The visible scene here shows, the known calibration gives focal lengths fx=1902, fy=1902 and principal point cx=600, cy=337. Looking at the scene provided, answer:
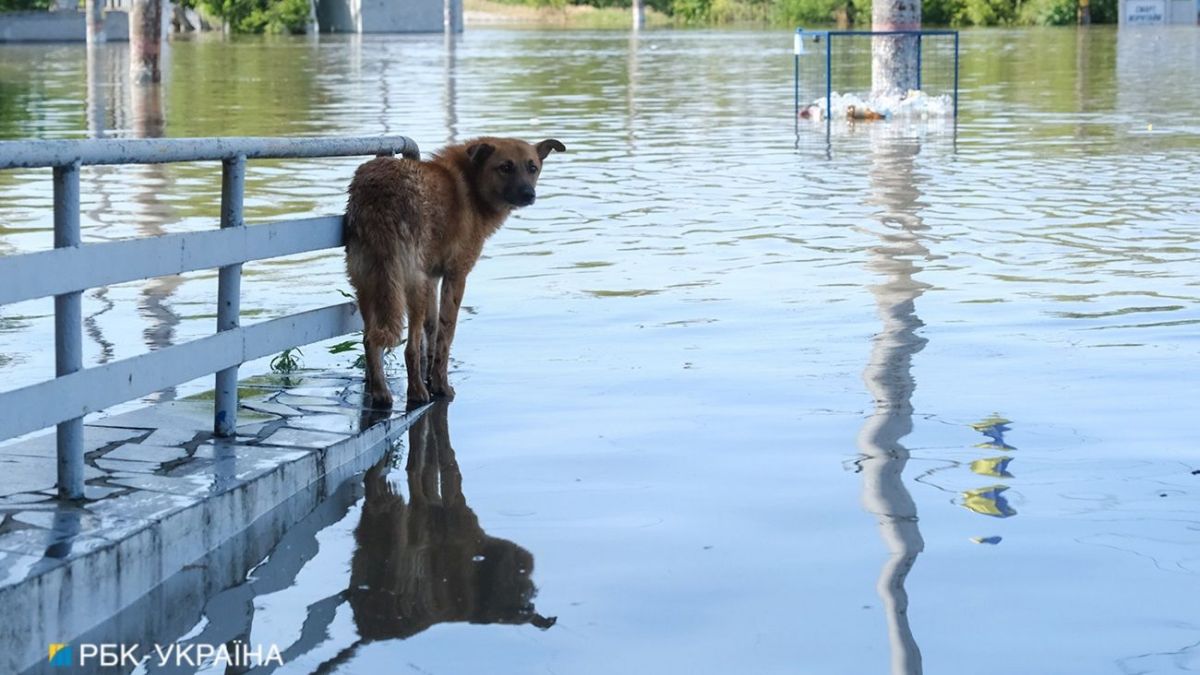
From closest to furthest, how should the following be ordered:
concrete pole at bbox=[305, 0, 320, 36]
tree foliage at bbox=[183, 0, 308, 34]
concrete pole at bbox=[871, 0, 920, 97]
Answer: concrete pole at bbox=[871, 0, 920, 97]
tree foliage at bbox=[183, 0, 308, 34]
concrete pole at bbox=[305, 0, 320, 36]

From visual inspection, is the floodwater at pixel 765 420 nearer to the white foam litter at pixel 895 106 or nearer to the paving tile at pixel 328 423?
the paving tile at pixel 328 423

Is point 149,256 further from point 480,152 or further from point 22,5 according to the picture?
point 22,5

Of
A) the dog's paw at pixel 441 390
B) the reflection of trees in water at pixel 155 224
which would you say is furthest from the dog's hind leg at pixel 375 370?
the reflection of trees in water at pixel 155 224

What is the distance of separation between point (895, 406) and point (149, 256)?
149 inches

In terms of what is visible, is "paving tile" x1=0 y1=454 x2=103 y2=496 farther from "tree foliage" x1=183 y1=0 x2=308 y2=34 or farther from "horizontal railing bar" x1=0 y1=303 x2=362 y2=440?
"tree foliage" x1=183 y1=0 x2=308 y2=34

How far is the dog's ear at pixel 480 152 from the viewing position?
8.64 metres

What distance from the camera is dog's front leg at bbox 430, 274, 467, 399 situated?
8.59 metres

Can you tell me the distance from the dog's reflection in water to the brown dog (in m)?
0.72

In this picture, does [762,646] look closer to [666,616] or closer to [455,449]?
[666,616]

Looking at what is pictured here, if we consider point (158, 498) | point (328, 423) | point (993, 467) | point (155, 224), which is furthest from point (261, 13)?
point (158, 498)

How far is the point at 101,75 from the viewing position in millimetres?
43469

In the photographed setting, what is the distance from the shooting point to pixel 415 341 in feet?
27.4

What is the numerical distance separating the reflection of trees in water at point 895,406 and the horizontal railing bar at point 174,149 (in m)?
2.49

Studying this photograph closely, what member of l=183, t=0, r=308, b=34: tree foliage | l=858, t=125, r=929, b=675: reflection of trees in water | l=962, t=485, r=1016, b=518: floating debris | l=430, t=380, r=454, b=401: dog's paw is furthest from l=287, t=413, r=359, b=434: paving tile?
l=183, t=0, r=308, b=34: tree foliage
